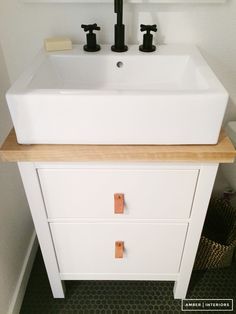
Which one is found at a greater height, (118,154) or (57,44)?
(57,44)

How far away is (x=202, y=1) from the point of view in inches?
33.6

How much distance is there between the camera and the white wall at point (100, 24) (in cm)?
89

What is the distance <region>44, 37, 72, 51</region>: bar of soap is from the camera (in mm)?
871

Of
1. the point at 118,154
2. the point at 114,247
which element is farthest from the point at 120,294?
the point at 118,154

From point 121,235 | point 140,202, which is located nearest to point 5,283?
point 121,235

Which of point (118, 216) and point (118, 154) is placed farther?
point (118, 216)

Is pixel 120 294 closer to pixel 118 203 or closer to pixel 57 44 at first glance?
pixel 118 203

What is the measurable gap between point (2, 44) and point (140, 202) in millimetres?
696

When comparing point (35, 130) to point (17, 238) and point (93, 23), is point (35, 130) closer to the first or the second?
point (93, 23)

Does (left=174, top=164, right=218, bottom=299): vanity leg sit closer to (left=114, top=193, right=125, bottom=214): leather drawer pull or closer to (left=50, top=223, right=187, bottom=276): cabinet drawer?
(left=50, top=223, right=187, bottom=276): cabinet drawer

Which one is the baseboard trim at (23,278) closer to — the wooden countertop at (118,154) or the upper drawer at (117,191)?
the upper drawer at (117,191)

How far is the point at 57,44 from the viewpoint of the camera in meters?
0.88

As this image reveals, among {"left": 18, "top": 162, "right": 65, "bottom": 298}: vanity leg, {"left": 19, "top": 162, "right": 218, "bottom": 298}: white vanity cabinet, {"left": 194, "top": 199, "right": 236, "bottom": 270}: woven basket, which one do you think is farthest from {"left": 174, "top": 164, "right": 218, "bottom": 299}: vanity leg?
{"left": 18, "top": 162, "right": 65, "bottom": 298}: vanity leg

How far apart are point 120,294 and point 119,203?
53 cm
